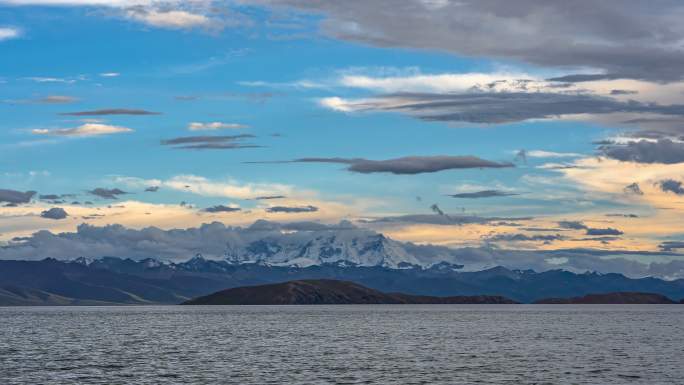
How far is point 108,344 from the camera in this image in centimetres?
18462

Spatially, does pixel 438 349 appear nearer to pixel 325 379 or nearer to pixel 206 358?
pixel 206 358

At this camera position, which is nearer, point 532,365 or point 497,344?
point 532,365

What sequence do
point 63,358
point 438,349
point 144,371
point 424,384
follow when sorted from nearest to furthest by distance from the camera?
1. point 424,384
2. point 144,371
3. point 63,358
4. point 438,349

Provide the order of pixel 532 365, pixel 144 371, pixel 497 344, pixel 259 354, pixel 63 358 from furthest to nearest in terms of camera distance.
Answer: pixel 497 344 → pixel 259 354 → pixel 63 358 → pixel 532 365 → pixel 144 371

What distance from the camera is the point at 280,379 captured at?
370 ft

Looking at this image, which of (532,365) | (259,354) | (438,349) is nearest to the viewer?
(532,365)

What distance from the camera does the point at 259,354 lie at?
155 meters

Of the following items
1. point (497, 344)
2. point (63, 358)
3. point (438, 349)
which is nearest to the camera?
point (63, 358)

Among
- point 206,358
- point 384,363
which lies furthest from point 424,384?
point 206,358

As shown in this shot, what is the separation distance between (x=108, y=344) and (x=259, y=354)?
44605 mm

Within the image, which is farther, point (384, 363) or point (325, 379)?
point (384, 363)

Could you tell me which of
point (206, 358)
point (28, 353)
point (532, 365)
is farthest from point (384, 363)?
point (28, 353)

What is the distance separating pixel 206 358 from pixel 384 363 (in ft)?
98.1

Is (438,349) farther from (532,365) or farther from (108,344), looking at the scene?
(108,344)
